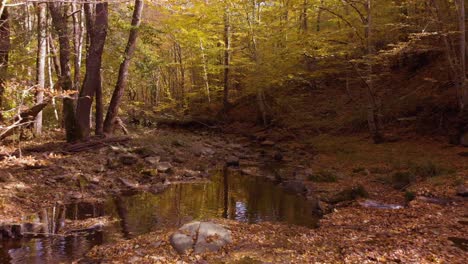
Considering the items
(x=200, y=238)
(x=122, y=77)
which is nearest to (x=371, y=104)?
(x=122, y=77)

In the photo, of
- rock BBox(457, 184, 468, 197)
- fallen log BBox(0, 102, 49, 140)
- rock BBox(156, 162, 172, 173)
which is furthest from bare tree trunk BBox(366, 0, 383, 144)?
fallen log BBox(0, 102, 49, 140)

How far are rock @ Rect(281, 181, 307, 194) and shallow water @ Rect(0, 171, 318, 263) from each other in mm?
285

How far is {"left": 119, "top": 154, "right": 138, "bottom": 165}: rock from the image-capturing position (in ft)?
42.5

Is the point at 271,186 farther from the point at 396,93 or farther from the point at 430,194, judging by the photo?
the point at 396,93

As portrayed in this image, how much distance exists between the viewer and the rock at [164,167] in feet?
43.2

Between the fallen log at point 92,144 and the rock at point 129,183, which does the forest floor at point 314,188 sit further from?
the fallen log at point 92,144

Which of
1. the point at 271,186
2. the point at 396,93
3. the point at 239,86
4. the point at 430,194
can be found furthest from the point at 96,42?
the point at 239,86

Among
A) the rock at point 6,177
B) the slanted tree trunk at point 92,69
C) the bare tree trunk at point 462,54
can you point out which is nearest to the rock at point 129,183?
the rock at point 6,177

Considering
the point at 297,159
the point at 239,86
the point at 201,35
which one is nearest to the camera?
the point at 297,159

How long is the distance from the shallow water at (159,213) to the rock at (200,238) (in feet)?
3.96

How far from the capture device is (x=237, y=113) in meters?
26.9

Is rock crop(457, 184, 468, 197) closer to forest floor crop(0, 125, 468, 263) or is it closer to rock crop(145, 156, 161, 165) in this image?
forest floor crop(0, 125, 468, 263)

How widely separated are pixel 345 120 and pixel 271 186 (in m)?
10.0

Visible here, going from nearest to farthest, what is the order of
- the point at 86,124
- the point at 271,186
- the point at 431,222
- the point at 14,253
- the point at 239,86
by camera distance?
the point at 14,253, the point at 431,222, the point at 271,186, the point at 86,124, the point at 239,86
